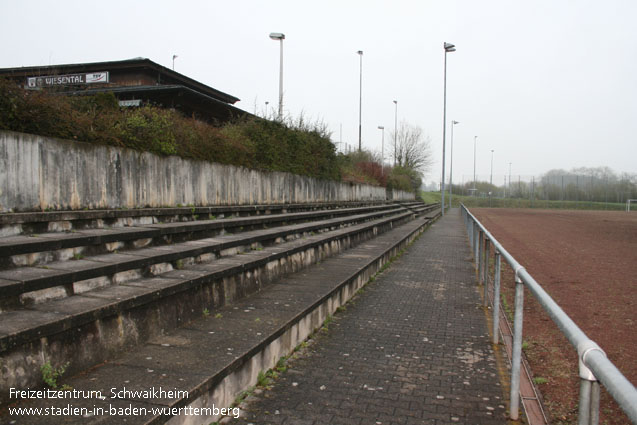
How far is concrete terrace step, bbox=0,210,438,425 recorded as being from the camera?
242 cm

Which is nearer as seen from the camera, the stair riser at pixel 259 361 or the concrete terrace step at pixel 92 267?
the stair riser at pixel 259 361

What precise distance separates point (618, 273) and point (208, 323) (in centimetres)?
887

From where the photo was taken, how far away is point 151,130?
6.69 meters

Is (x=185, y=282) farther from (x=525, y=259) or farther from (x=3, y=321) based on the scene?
(x=525, y=259)

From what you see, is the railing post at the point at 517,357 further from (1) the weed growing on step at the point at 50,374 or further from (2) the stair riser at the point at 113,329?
(1) the weed growing on step at the point at 50,374

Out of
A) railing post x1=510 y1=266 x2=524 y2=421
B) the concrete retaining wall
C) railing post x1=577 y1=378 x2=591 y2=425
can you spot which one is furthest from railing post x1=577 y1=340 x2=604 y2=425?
the concrete retaining wall

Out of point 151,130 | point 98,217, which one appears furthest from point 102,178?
point 151,130

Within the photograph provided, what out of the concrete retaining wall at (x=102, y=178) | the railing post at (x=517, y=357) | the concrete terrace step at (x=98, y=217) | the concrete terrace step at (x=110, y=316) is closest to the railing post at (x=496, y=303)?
the railing post at (x=517, y=357)

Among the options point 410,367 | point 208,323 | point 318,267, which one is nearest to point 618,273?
point 318,267

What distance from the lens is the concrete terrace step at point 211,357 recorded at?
242cm

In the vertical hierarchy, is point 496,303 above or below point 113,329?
below

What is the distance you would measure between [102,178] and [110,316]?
3.05 m

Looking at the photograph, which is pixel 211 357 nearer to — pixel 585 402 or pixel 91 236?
pixel 91 236

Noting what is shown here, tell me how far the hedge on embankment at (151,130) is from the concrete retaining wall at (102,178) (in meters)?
0.21
